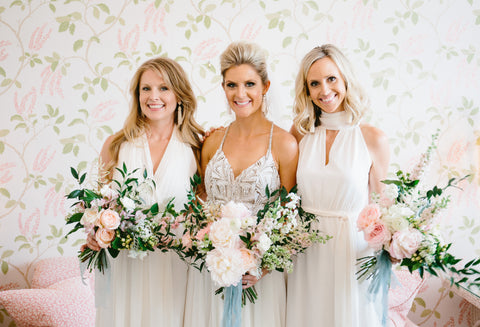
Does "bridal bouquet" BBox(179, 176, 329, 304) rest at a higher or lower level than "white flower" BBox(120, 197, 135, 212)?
lower

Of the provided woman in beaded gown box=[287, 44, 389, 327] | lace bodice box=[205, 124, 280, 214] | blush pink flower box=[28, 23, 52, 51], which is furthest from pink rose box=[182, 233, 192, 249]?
blush pink flower box=[28, 23, 52, 51]

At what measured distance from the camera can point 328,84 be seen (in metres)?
1.97

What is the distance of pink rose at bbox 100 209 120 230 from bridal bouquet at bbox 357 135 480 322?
1012mm

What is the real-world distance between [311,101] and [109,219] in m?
1.14

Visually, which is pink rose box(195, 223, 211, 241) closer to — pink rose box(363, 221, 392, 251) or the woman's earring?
pink rose box(363, 221, 392, 251)

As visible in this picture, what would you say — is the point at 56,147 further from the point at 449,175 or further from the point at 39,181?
the point at 449,175

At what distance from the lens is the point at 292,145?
2.04 meters

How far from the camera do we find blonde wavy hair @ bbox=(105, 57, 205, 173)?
2.18 meters

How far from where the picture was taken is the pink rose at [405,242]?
1.54m

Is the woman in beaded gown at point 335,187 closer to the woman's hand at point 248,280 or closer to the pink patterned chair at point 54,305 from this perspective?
the woman's hand at point 248,280

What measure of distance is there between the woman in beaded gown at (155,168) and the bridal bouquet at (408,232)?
3.02ft

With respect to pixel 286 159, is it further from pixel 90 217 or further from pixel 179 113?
pixel 90 217

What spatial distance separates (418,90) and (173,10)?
1995 mm

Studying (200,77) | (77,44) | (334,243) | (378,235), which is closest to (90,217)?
(334,243)
